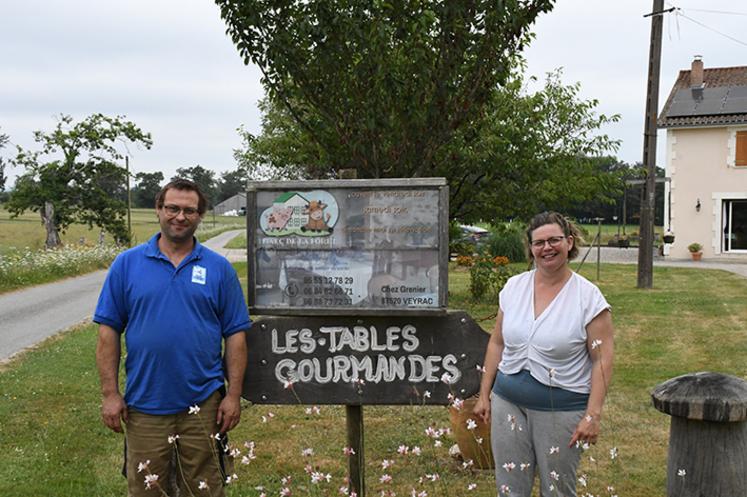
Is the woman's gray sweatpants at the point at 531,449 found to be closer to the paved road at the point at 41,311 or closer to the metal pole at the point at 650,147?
the paved road at the point at 41,311

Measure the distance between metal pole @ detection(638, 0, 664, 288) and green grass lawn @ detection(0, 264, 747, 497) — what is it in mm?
6465

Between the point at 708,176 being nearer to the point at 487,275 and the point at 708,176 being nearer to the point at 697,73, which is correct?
the point at 697,73

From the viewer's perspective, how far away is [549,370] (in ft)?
10.4

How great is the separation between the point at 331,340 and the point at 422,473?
1.74 meters

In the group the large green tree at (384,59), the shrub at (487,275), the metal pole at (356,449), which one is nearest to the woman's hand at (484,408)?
the metal pole at (356,449)

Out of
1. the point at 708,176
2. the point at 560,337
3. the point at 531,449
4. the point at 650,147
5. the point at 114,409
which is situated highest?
the point at 650,147

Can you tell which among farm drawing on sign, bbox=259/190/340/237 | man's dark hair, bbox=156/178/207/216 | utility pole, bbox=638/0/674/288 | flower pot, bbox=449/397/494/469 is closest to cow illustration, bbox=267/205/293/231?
farm drawing on sign, bbox=259/190/340/237

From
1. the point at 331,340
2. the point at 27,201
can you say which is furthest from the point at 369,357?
the point at 27,201

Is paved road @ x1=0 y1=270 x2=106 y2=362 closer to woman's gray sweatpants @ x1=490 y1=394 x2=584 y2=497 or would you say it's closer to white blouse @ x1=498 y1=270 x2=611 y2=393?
woman's gray sweatpants @ x1=490 y1=394 x2=584 y2=497

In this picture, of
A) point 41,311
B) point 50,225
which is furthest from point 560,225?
point 50,225

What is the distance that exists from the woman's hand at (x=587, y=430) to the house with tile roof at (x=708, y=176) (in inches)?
1126

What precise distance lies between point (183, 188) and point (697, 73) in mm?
32603

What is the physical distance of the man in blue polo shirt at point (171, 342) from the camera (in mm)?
3439

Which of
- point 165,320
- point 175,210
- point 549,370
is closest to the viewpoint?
point 549,370
